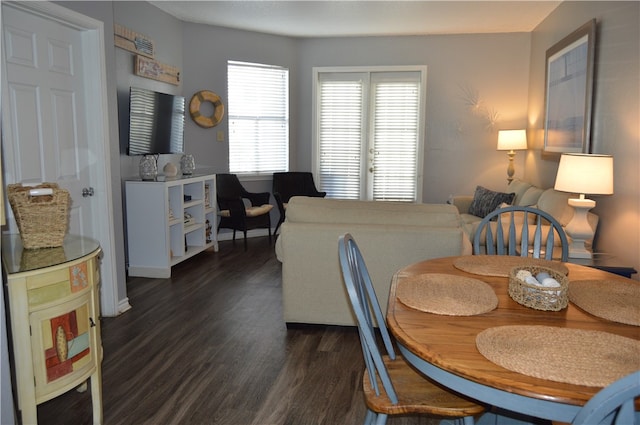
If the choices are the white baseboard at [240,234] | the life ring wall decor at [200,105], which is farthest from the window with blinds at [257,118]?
the white baseboard at [240,234]

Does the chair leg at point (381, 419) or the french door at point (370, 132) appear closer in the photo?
the chair leg at point (381, 419)

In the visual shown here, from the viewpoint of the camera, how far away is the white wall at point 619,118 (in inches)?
123

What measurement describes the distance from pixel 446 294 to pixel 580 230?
1.88 meters

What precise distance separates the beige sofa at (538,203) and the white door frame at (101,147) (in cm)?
246

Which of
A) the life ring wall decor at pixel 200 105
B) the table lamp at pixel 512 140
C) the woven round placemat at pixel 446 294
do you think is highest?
the life ring wall decor at pixel 200 105

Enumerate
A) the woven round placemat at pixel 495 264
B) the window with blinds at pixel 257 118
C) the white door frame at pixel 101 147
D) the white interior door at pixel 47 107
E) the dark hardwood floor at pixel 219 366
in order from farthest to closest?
the window with blinds at pixel 257 118, the white door frame at pixel 101 147, the white interior door at pixel 47 107, the dark hardwood floor at pixel 219 366, the woven round placemat at pixel 495 264

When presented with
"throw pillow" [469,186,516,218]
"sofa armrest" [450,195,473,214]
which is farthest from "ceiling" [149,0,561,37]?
"sofa armrest" [450,195,473,214]

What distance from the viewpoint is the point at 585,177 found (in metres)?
3.00

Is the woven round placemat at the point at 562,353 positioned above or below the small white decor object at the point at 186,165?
below

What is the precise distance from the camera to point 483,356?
1.24 m

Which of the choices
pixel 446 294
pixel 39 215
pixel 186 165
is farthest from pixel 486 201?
pixel 39 215

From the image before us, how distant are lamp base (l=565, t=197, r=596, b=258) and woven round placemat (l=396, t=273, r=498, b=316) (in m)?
1.62

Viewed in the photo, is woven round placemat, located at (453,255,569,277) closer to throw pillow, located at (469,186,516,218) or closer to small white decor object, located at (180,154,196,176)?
throw pillow, located at (469,186,516,218)

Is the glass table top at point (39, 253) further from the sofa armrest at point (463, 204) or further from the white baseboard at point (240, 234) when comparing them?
the sofa armrest at point (463, 204)
